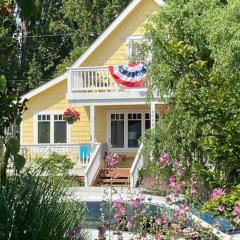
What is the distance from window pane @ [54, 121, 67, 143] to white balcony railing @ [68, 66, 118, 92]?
3.09 m

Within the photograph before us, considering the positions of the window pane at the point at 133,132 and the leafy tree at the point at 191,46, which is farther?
the window pane at the point at 133,132

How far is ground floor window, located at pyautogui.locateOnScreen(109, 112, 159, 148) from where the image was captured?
2778 cm

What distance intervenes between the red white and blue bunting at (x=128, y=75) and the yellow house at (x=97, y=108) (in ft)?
1.47

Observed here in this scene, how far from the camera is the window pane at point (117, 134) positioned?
2803 cm

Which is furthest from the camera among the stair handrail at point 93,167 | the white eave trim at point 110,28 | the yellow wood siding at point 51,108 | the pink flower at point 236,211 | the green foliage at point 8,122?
the yellow wood siding at point 51,108

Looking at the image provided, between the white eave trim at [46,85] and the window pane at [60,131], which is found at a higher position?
the white eave trim at [46,85]

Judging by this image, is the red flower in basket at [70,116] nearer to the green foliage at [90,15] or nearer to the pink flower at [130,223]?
the green foliage at [90,15]

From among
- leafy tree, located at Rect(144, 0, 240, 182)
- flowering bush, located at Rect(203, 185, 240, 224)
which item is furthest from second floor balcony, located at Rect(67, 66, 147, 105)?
flowering bush, located at Rect(203, 185, 240, 224)

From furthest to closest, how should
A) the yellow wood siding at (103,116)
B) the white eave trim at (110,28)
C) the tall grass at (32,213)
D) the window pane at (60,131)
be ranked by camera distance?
1. the window pane at (60,131)
2. the yellow wood siding at (103,116)
3. the white eave trim at (110,28)
4. the tall grass at (32,213)

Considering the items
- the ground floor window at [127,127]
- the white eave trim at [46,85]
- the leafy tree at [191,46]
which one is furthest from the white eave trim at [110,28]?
the leafy tree at [191,46]

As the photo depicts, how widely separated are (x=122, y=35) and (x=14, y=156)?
2463 centimetres

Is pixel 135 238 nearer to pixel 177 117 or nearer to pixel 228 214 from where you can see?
pixel 228 214

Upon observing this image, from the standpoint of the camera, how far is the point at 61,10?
48.1 metres

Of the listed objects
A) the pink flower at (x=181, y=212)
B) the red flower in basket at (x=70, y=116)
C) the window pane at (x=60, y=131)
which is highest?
the red flower in basket at (x=70, y=116)
